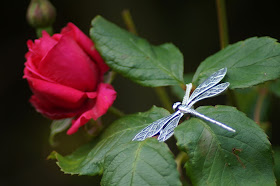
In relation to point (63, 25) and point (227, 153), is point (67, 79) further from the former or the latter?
point (63, 25)

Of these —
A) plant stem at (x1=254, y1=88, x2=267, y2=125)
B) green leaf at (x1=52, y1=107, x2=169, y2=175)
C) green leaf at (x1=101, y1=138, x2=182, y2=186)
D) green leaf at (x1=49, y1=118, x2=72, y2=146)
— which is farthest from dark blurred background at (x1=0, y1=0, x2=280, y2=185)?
green leaf at (x1=101, y1=138, x2=182, y2=186)

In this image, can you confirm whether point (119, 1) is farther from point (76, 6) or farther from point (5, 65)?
point (5, 65)

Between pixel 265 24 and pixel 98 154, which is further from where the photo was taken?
pixel 265 24

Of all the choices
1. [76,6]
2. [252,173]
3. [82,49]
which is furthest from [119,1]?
[252,173]

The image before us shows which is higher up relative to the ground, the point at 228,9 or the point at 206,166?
the point at 206,166

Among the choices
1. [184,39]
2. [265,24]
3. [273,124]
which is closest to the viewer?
[273,124]

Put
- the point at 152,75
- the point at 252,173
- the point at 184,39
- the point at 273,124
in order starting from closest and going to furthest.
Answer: the point at 252,173 → the point at 152,75 → the point at 273,124 → the point at 184,39

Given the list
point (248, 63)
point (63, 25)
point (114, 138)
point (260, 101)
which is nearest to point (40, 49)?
point (114, 138)

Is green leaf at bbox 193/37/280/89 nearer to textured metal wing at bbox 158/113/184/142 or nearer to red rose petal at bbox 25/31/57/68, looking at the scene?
textured metal wing at bbox 158/113/184/142
